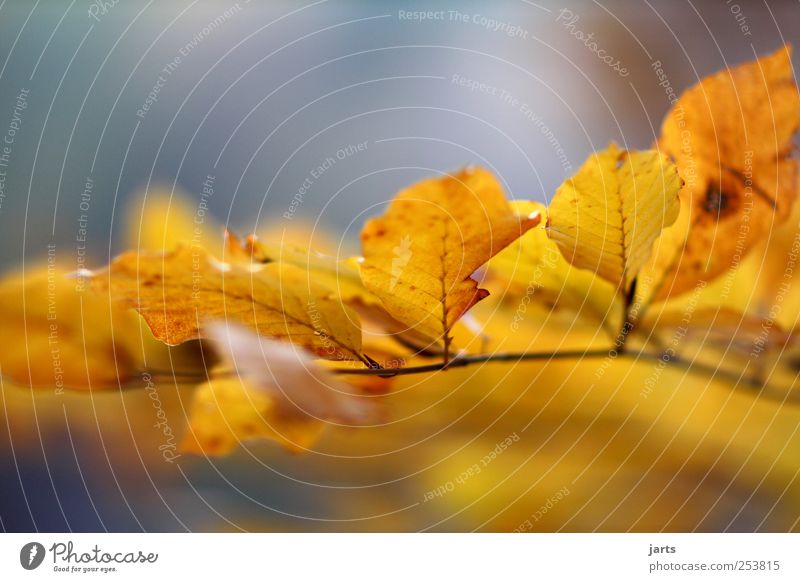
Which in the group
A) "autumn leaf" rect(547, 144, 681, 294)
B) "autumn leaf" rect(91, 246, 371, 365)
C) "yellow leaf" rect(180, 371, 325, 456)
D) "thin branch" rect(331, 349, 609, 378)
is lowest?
"yellow leaf" rect(180, 371, 325, 456)

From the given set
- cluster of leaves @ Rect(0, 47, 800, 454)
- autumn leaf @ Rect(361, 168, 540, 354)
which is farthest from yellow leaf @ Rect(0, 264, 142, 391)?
autumn leaf @ Rect(361, 168, 540, 354)

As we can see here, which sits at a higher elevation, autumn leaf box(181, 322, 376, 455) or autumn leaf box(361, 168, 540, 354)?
autumn leaf box(361, 168, 540, 354)

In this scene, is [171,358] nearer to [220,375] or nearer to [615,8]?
[220,375]

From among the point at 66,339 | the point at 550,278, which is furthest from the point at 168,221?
the point at 550,278

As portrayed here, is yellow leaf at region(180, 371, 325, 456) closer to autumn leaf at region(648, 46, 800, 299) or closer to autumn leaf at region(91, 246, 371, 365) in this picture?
autumn leaf at region(91, 246, 371, 365)

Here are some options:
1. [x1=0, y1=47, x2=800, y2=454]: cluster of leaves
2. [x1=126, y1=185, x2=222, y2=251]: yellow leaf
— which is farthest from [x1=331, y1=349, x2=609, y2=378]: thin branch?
[x1=126, y1=185, x2=222, y2=251]: yellow leaf

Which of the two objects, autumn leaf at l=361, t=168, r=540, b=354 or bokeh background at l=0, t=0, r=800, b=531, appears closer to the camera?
autumn leaf at l=361, t=168, r=540, b=354

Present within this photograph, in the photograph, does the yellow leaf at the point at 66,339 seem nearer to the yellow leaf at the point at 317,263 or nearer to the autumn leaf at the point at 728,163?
the yellow leaf at the point at 317,263
